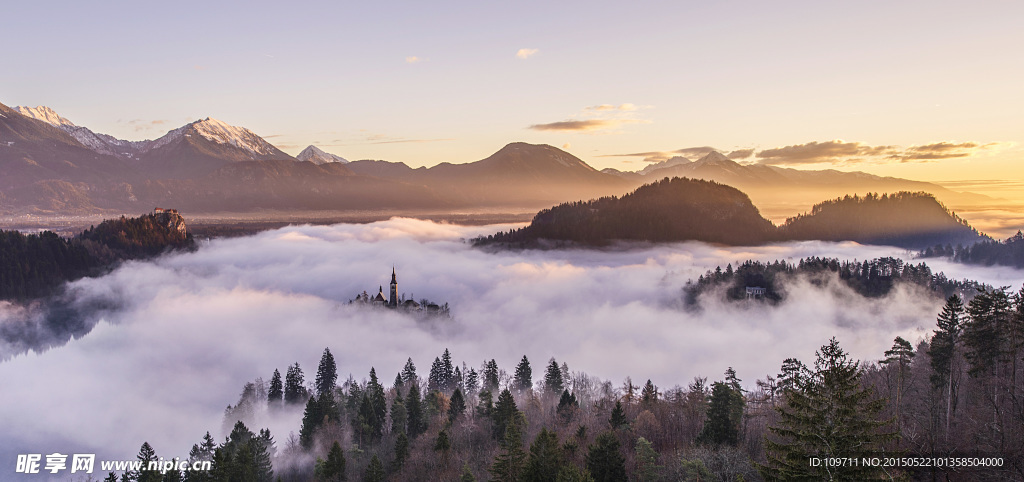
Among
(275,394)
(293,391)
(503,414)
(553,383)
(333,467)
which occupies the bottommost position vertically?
(275,394)

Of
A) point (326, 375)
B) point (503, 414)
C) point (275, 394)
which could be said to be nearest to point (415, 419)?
point (503, 414)

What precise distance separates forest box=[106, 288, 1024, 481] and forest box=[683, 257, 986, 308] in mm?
93545

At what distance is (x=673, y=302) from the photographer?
195m

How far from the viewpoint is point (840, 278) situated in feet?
502

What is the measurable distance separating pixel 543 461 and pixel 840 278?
472 ft

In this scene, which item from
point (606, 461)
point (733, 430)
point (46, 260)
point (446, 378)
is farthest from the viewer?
point (46, 260)

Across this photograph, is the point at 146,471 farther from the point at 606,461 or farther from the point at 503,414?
the point at 606,461

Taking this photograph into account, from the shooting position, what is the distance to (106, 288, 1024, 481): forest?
21375mm

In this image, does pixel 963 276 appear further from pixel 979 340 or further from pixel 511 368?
pixel 979 340

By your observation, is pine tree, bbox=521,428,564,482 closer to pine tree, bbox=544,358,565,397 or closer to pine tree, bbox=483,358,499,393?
pine tree, bbox=544,358,565,397

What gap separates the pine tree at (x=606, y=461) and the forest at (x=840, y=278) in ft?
440

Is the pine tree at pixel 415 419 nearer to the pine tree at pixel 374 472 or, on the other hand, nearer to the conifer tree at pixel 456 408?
the conifer tree at pixel 456 408

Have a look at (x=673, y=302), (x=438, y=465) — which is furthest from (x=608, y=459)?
(x=673, y=302)

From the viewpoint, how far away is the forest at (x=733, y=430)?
2138cm
